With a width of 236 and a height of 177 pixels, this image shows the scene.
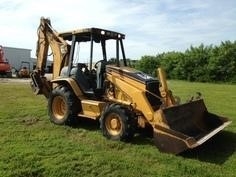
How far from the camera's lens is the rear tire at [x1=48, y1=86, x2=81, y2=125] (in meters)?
10.5

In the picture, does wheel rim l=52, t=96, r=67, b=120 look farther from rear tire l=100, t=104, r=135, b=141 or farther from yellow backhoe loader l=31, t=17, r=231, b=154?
rear tire l=100, t=104, r=135, b=141

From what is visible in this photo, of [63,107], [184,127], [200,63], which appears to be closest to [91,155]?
[184,127]

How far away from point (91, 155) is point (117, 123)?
1419mm

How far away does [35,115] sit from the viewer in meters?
12.0

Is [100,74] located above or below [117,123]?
above

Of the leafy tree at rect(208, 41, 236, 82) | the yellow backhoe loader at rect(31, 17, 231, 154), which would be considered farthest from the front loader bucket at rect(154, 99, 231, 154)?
the leafy tree at rect(208, 41, 236, 82)

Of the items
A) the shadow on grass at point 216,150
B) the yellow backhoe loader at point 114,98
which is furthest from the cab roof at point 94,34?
the shadow on grass at point 216,150

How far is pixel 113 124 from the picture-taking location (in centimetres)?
931

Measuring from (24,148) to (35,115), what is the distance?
12.2 feet

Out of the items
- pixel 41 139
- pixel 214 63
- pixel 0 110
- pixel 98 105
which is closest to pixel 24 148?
pixel 41 139

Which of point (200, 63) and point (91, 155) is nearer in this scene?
point (91, 155)

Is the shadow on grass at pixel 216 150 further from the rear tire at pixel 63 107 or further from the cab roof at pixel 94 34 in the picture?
the cab roof at pixel 94 34

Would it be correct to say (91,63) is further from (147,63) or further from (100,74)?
(147,63)

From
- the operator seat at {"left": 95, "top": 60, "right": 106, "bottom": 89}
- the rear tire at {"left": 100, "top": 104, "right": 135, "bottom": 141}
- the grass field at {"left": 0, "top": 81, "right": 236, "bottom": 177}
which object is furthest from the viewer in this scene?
the operator seat at {"left": 95, "top": 60, "right": 106, "bottom": 89}
